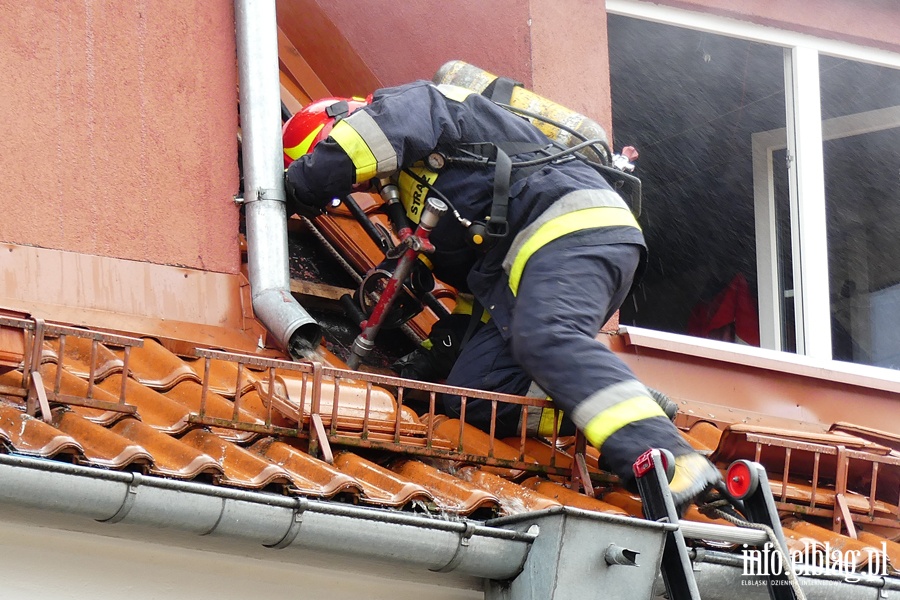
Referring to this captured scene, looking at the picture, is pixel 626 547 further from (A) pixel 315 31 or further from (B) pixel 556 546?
(A) pixel 315 31

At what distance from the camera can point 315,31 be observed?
21.7 ft

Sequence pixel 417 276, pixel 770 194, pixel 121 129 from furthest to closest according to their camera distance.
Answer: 1. pixel 770 194
2. pixel 417 276
3. pixel 121 129

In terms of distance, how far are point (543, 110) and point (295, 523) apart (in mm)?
2539

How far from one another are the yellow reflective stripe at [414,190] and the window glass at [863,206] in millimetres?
3111

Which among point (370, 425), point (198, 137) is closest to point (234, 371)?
point (370, 425)

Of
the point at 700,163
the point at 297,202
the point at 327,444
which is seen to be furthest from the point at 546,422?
the point at 700,163

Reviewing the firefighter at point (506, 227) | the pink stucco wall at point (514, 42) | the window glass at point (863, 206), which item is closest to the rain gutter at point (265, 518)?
the firefighter at point (506, 227)

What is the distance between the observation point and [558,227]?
457 cm

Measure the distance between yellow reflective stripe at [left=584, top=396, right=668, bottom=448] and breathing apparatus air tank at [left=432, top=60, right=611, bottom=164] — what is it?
1.32 metres

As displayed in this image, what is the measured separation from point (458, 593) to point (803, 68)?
398 cm

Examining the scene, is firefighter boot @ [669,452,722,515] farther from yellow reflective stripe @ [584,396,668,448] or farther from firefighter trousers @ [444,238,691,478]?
yellow reflective stripe @ [584,396,668,448]

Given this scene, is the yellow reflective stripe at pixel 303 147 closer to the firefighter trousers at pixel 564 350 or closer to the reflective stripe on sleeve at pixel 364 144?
the reflective stripe on sleeve at pixel 364 144

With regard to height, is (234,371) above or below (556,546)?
above

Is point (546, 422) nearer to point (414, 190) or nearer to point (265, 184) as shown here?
point (414, 190)
